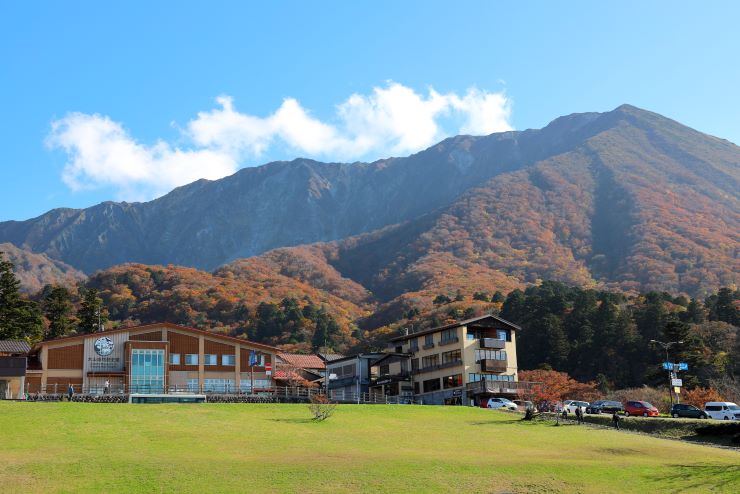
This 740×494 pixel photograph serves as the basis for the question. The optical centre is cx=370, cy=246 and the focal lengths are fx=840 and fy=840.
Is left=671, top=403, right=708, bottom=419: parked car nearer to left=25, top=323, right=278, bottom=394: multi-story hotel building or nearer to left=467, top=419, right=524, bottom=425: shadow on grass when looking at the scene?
left=467, top=419, right=524, bottom=425: shadow on grass

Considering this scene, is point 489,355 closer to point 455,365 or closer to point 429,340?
point 455,365

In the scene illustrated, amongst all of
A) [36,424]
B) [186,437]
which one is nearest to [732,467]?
[186,437]

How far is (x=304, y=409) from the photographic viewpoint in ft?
187

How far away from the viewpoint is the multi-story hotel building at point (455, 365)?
84.1 m

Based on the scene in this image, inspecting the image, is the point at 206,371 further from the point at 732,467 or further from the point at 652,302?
the point at 652,302

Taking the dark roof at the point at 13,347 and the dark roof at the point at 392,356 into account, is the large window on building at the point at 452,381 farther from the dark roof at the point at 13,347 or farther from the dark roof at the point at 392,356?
the dark roof at the point at 13,347

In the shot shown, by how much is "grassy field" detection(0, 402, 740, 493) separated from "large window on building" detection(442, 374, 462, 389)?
3194 cm

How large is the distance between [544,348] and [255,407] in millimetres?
62876

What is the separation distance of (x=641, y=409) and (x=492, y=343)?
2644cm

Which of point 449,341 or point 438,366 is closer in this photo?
point 449,341

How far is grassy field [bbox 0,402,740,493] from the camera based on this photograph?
32406mm

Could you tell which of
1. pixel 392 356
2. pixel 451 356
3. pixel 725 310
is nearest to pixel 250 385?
pixel 392 356

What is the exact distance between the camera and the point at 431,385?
89500 millimetres

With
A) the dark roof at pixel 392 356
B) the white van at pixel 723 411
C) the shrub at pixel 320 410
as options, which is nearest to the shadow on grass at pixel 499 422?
the shrub at pixel 320 410
